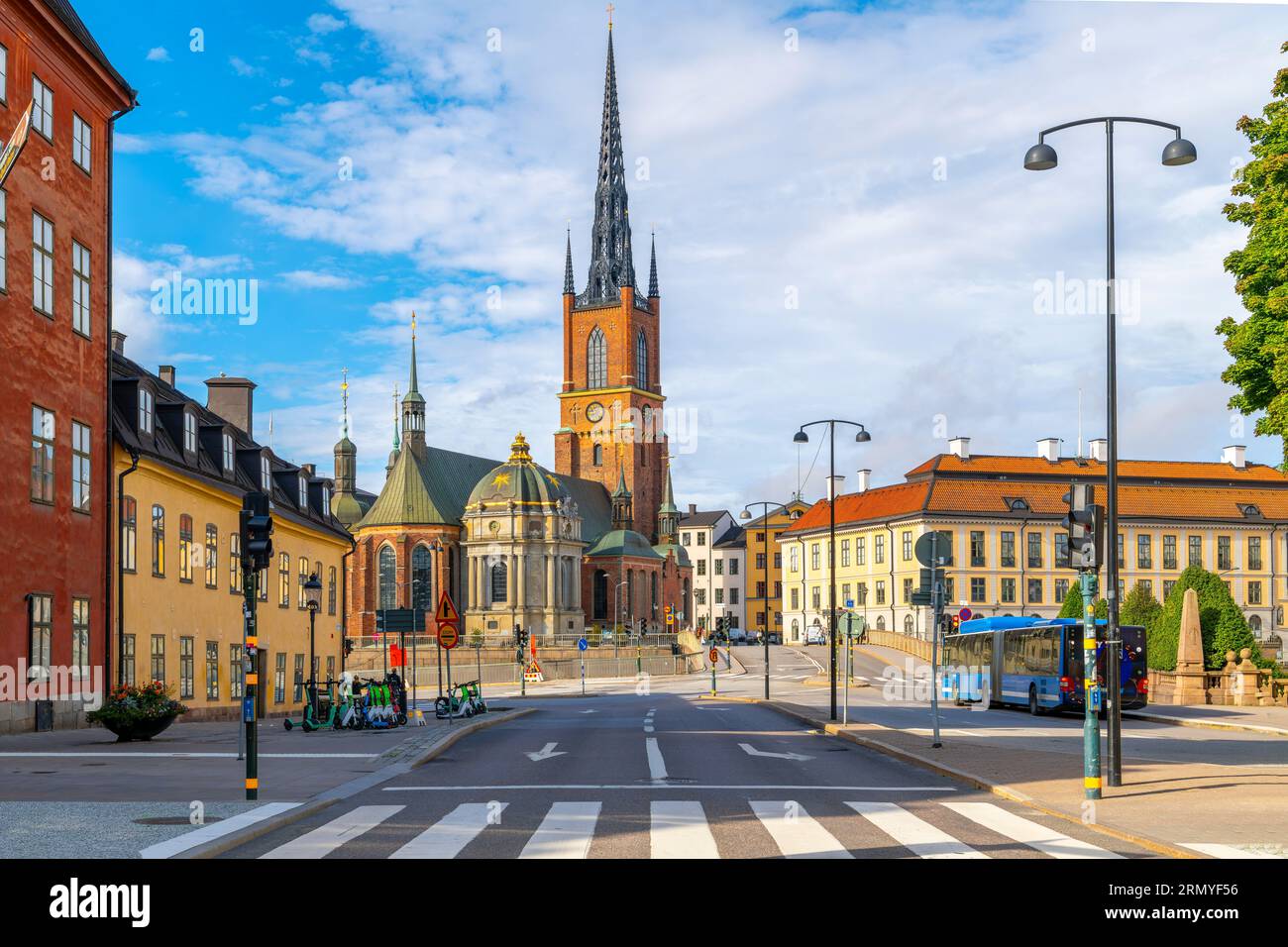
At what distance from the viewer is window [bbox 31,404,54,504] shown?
25906 millimetres

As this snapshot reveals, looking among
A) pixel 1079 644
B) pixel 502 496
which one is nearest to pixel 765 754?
pixel 1079 644

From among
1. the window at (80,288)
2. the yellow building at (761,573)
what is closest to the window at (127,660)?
the window at (80,288)

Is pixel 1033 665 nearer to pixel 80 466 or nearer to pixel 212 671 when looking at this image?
pixel 212 671

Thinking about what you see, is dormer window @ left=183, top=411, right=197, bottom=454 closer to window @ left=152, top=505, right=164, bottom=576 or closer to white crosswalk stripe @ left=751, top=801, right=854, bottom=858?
window @ left=152, top=505, right=164, bottom=576

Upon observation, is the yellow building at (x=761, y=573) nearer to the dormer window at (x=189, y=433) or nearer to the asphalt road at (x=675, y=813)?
the dormer window at (x=189, y=433)

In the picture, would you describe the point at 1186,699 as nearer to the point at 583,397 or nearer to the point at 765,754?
the point at 765,754

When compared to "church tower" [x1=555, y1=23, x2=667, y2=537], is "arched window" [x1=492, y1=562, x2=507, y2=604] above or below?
below

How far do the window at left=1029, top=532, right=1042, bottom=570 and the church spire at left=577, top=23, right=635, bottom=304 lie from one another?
2371 inches

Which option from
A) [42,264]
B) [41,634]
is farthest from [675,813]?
[42,264]

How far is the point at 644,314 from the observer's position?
488 ft

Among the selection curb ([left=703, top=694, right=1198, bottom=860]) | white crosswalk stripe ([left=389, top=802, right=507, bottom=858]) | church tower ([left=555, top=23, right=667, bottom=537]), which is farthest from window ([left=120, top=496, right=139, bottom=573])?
church tower ([left=555, top=23, right=667, bottom=537])

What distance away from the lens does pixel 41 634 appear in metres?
26.2

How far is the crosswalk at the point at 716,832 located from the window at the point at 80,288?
1764 cm
